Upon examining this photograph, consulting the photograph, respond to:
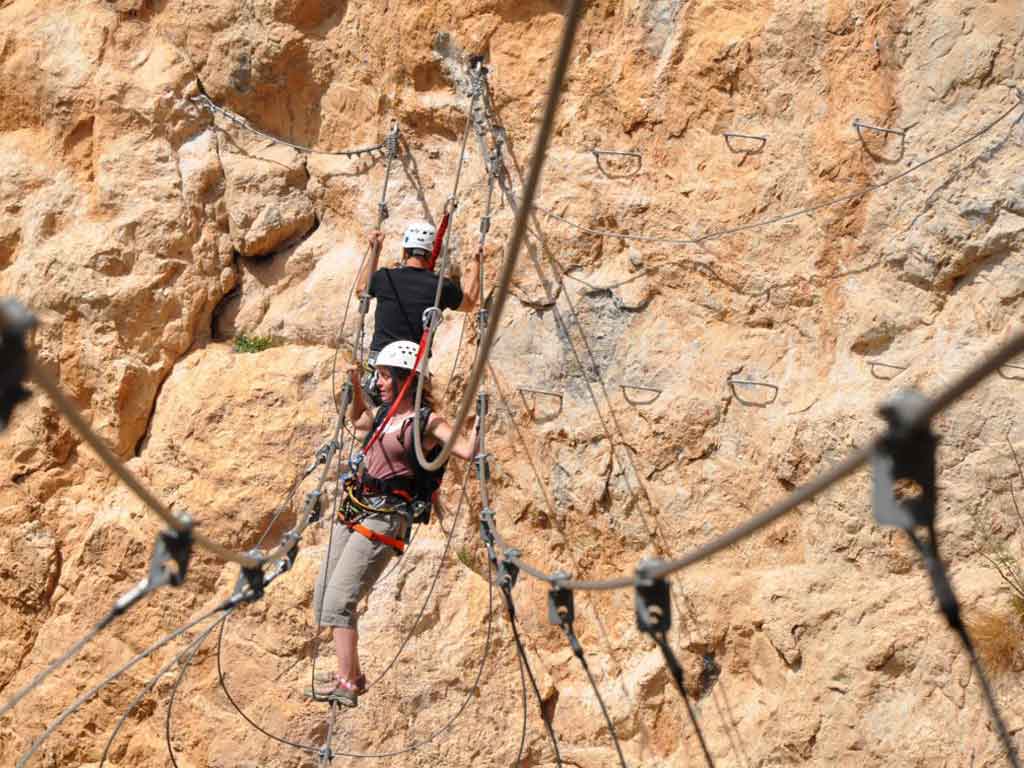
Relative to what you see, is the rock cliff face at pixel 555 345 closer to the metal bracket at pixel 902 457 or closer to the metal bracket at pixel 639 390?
the metal bracket at pixel 639 390

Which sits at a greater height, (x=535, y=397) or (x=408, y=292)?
(x=408, y=292)

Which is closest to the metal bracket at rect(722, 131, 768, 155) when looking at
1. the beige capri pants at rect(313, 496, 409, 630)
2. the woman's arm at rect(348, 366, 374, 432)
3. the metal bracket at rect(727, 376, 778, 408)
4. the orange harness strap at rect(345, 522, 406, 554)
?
the metal bracket at rect(727, 376, 778, 408)

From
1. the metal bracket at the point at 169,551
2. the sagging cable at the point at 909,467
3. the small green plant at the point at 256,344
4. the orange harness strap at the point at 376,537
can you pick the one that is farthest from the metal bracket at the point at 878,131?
the metal bracket at the point at 169,551

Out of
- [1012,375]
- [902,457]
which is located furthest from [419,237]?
[902,457]

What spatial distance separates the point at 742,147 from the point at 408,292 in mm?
2053

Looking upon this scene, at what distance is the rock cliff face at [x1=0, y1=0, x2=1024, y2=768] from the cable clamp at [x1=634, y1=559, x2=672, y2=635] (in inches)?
101

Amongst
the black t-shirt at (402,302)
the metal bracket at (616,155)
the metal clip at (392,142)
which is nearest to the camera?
the black t-shirt at (402,302)

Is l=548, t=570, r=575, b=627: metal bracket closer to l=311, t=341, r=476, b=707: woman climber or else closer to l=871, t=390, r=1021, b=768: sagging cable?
l=311, t=341, r=476, b=707: woman climber

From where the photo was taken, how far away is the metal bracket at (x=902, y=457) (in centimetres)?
290

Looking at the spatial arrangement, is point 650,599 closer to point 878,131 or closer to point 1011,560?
point 1011,560

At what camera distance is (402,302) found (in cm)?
653

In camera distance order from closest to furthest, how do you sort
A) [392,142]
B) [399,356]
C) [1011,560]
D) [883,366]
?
[1011,560], [399,356], [883,366], [392,142]

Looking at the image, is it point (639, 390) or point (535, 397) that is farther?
point (535, 397)

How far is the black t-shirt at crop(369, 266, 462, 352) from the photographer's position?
6508 millimetres
